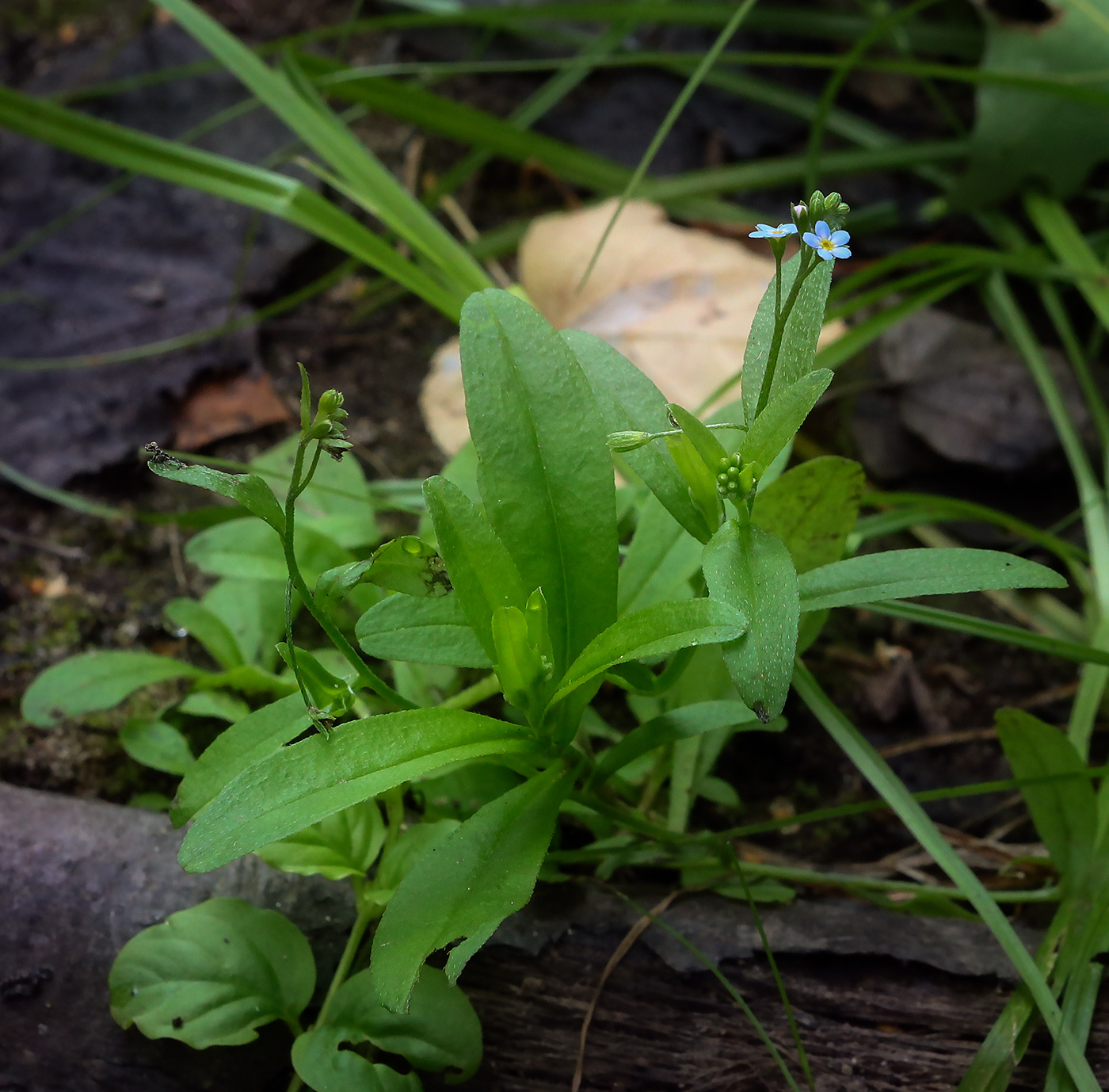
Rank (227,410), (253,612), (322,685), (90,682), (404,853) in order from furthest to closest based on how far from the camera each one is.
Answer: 1. (227,410)
2. (253,612)
3. (90,682)
4. (404,853)
5. (322,685)

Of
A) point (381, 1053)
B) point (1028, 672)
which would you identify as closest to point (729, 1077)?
point (381, 1053)


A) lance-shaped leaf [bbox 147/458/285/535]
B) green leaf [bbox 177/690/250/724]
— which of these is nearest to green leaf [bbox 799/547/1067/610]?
lance-shaped leaf [bbox 147/458/285/535]

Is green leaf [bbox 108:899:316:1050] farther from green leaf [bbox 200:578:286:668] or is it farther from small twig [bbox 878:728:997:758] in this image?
small twig [bbox 878:728:997:758]

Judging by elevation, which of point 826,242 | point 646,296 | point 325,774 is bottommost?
point 325,774

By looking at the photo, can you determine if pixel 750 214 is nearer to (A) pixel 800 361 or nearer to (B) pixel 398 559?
(A) pixel 800 361

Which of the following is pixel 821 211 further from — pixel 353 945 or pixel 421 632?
pixel 353 945

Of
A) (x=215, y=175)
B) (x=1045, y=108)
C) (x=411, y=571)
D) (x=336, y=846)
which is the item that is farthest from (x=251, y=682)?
(x=1045, y=108)

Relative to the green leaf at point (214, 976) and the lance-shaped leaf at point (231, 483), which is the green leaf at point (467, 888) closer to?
the green leaf at point (214, 976)

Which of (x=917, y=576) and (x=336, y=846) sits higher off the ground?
(x=917, y=576)
